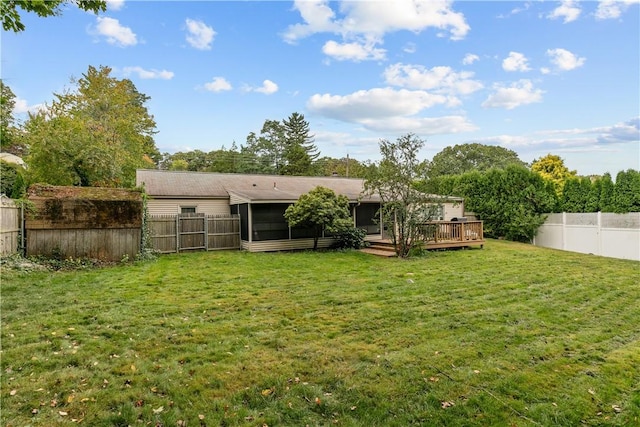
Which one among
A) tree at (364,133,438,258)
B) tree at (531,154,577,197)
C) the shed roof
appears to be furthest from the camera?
tree at (531,154,577,197)

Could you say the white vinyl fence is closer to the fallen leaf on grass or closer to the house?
the house

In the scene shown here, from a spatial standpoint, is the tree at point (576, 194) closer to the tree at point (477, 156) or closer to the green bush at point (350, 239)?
the green bush at point (350, 239)

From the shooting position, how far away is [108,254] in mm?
9703

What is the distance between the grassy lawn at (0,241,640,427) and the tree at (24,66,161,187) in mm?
7578

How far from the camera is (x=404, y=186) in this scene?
39.1ft

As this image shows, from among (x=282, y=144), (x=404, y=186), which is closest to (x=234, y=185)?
(x=404, y=186)

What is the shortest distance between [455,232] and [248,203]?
8.28 metres

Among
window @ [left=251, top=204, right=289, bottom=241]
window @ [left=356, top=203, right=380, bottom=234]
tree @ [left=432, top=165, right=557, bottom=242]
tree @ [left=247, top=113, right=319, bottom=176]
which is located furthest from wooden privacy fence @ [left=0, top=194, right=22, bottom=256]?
tree @ [left=247, top=113, right=319, bottom=176]

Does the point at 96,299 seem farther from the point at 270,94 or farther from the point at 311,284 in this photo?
the point at 270,94

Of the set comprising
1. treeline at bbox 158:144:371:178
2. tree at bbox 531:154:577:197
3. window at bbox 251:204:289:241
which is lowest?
window at bbox 251:204:289:241

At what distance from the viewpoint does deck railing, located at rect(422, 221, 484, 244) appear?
13484 millimetres

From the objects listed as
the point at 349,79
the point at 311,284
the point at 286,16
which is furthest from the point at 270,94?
the point at 311,284

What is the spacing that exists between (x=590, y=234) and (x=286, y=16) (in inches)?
570

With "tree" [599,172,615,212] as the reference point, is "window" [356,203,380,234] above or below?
below
